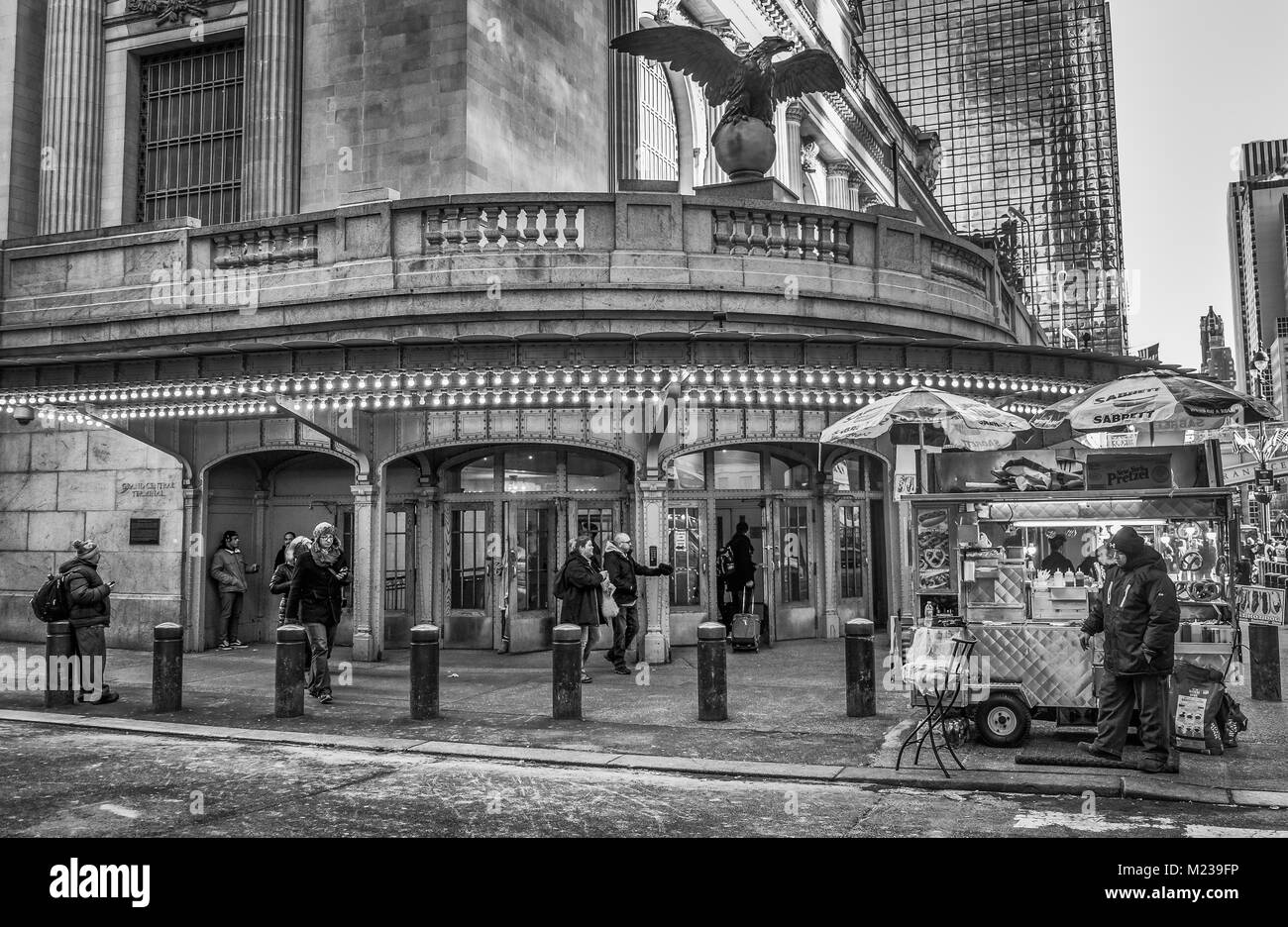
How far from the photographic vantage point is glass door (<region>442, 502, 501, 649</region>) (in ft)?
50.7

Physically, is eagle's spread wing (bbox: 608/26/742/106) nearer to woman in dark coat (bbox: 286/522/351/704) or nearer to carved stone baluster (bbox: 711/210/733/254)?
carved stone baluster (bbox: 711/210/733/254)

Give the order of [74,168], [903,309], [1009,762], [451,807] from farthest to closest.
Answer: [74,168], [903,309], [1009,762], [451,807]

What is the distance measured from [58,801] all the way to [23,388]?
9.07 m

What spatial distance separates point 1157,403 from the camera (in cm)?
982

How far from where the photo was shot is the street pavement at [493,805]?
6512 mm

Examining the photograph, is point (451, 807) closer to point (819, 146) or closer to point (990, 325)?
point (990, 325)

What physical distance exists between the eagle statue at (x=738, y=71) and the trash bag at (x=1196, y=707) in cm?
1062

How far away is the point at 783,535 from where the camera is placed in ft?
54.1

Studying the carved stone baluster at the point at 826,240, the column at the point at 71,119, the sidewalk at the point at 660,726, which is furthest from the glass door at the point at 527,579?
the column at the point at 71,119

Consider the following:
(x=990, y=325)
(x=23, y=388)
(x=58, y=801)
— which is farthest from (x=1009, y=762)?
(x=23, y=388)

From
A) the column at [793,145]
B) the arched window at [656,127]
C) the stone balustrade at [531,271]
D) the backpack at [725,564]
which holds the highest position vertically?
the column at [793,145]

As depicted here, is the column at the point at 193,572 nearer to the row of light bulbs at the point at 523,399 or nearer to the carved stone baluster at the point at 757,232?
the row of light bulbs at the point at 523,399

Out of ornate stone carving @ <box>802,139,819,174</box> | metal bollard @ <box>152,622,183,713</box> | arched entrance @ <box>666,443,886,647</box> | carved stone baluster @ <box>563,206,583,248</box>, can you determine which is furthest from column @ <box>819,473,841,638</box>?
ornate stone carving @ <box>802,139,819,174</box>
